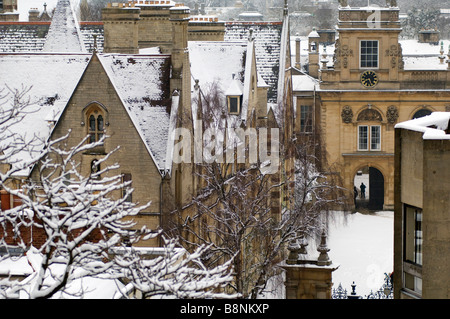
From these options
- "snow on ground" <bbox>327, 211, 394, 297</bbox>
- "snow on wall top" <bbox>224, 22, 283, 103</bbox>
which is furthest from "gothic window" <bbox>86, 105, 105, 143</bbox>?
"snow on wall top" <bbox>224, 22, 283, 103</bbox>

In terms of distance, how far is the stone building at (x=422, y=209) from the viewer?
23484 mm

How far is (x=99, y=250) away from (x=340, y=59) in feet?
189

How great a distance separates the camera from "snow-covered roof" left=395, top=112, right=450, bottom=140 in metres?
23.5

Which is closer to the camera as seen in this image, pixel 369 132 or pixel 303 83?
pixel 369 132

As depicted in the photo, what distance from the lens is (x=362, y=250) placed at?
188ft

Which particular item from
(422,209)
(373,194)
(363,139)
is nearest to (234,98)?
(422,209)

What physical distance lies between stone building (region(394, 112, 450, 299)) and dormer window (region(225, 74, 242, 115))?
72.5 ft

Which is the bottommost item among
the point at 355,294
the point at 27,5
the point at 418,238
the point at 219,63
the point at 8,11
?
the point at 355,294

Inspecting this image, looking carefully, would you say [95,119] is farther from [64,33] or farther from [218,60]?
[64,33]

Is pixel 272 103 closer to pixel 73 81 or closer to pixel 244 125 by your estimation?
pixel 244 125

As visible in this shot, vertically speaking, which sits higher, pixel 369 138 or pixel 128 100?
pixel 128 100

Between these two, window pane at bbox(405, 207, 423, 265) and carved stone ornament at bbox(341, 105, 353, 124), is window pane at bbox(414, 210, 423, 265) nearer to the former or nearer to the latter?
window pane at bbox(405, 207, 423, 265)

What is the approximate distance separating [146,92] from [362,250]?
20.8 m
